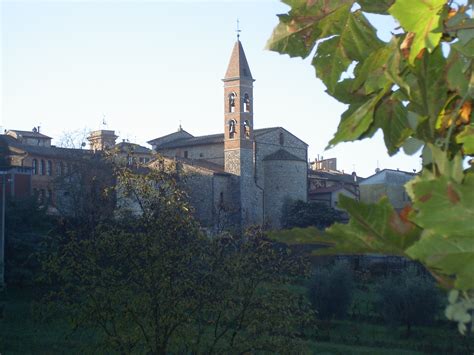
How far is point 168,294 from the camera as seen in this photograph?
33.6ft

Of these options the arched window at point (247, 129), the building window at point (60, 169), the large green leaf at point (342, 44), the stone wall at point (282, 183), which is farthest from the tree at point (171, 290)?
the arched window at point (247, 129)

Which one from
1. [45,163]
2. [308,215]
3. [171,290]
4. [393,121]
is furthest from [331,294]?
[45,163]

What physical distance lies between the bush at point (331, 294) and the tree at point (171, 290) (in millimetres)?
10423

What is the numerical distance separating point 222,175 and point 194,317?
2906 centimetres

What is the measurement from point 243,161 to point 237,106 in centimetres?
444

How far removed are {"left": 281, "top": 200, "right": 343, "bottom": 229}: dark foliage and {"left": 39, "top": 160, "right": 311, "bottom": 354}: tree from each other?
66.8 ft

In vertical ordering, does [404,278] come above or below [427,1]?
below

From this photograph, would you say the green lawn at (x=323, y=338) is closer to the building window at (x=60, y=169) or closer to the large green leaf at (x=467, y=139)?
the large green leaf at (x=467, y=139)

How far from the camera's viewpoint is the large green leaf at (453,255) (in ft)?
1.74

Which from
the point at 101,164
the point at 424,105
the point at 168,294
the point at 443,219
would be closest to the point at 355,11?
the point at 424,105

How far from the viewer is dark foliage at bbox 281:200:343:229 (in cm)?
3244

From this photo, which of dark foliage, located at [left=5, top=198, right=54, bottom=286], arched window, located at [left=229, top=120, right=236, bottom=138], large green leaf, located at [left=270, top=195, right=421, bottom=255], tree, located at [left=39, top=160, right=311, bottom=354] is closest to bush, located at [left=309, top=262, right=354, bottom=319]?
dark foliage, located at [left=5, top=198, right=54, bottom=286]

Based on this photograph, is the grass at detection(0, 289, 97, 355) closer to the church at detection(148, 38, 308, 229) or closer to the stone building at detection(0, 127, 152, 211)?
the stone building at detection(0, 127, 152, 211)

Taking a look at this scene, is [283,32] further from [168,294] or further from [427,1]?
[168,294]
